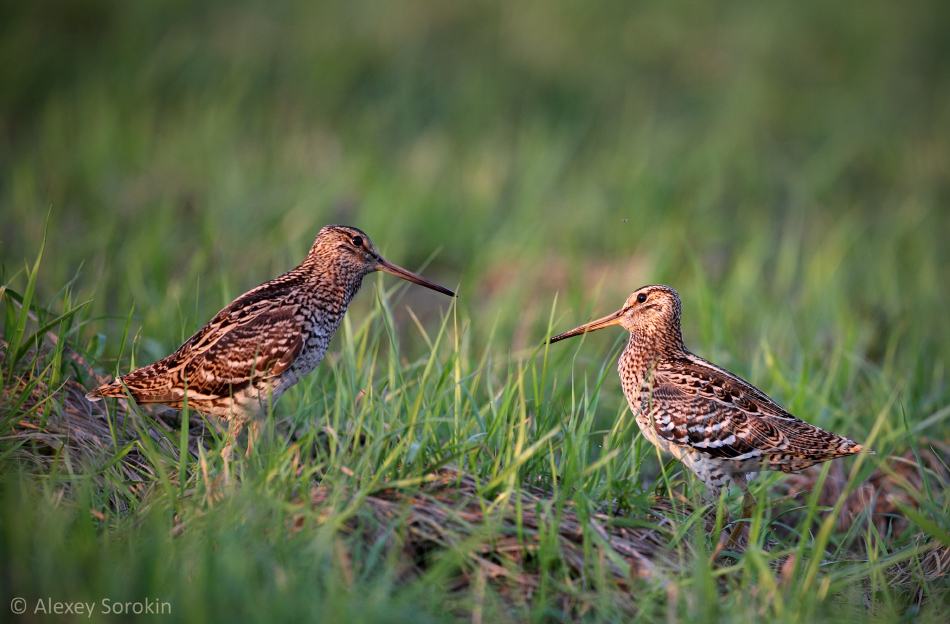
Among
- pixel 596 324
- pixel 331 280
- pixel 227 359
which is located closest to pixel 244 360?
pixel 227 359

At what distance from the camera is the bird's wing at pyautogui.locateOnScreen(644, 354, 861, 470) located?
4.04 metres

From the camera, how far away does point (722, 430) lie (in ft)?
13.4

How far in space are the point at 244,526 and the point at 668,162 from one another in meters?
8.30

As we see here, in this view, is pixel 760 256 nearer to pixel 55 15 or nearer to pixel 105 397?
pixel 105 397

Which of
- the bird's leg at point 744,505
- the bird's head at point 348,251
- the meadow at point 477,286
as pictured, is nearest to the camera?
the meadow at point 477,286

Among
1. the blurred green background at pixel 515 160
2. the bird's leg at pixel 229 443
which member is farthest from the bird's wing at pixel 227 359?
the blurred green background at pixel 515 160

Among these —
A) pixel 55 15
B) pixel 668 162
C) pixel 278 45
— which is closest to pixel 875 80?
pixel 668 162

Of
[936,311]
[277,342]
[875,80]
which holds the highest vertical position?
[875,80]

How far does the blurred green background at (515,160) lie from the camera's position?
696cm

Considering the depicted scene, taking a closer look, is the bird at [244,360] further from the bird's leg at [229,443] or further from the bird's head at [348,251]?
the bird's head at [348,251]

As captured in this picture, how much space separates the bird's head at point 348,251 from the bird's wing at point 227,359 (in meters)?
0.49

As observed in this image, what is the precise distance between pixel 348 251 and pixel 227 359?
2.96 ft

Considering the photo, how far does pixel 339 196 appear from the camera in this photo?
8656 mm

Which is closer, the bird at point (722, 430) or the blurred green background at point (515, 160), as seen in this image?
the bird at point (722, 430)
